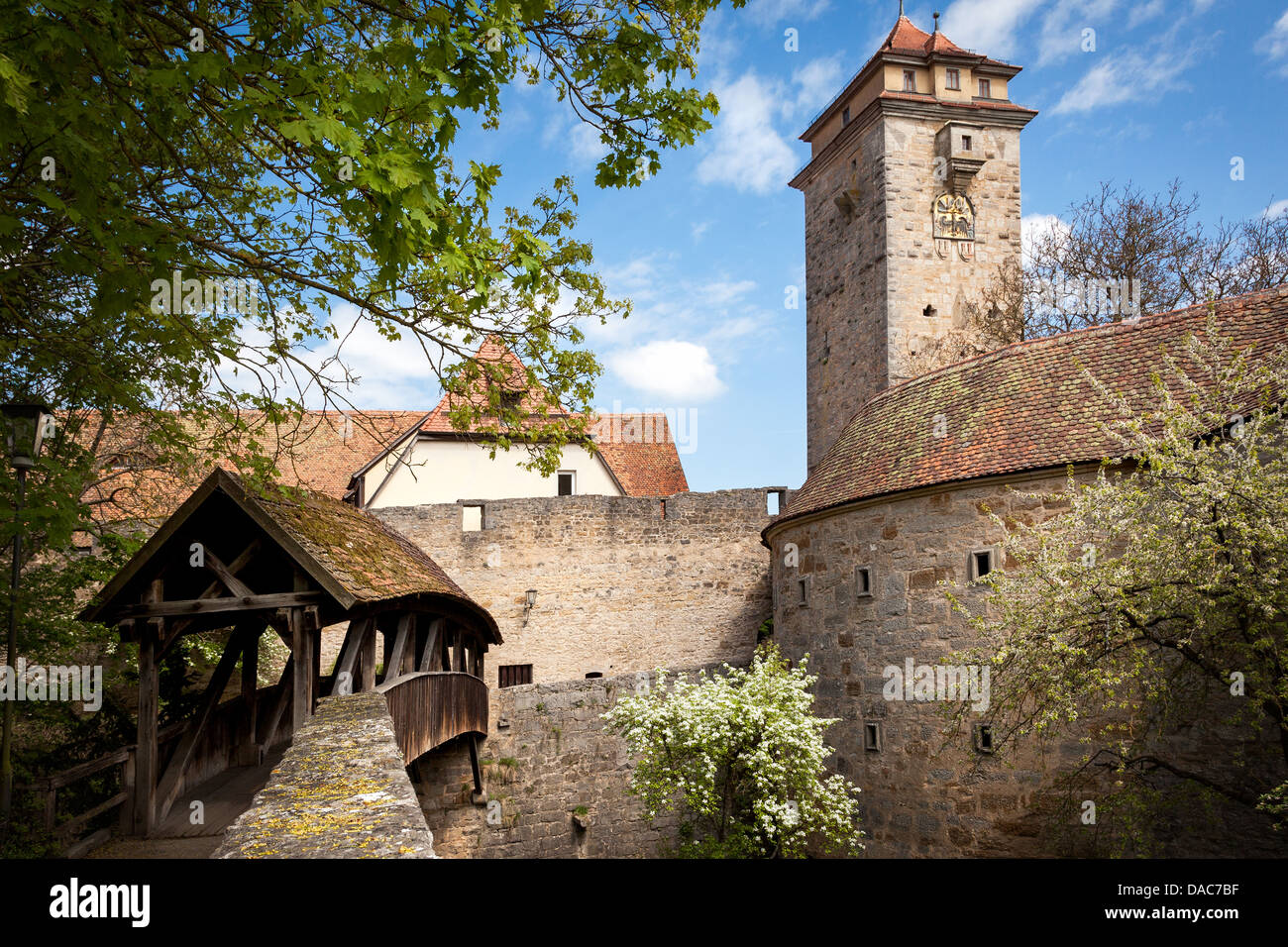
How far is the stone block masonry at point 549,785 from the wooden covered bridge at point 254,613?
12.3ft

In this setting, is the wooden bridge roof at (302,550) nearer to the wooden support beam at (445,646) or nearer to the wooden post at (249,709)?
the wooden post at (249,709)

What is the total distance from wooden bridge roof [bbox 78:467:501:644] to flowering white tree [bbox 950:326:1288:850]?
5863 mm

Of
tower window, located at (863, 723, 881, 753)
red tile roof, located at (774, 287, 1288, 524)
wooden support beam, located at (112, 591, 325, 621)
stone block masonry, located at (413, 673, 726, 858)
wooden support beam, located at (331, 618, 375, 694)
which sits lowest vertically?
stone block masonry, located at (413, 673, 726, 858)

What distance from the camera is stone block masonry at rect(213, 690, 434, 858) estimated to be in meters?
3.04

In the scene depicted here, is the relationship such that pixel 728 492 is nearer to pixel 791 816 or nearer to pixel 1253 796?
pixel 791 816

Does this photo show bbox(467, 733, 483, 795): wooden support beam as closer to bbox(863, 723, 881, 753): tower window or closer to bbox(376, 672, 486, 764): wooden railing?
bbox(376, 672, 486, 764): wooden railing

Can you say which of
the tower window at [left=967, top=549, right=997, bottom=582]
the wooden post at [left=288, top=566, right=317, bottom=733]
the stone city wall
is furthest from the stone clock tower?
the wooden post at [left=288, top=566, right=317, bottom=733]

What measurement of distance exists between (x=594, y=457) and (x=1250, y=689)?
17.0 metres

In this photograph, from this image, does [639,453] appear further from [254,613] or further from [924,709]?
[254,613]

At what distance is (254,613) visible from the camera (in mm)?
7637

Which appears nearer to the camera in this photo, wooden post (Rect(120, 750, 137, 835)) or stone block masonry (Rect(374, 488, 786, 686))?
wooden post (Rect(120, 750, 137, 835))

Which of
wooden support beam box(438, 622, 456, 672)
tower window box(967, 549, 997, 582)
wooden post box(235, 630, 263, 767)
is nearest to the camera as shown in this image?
wooden post box(235, 630, 263, 767)

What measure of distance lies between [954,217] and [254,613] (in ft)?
62.0

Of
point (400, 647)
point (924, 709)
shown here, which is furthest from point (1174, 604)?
point (400, 647)
